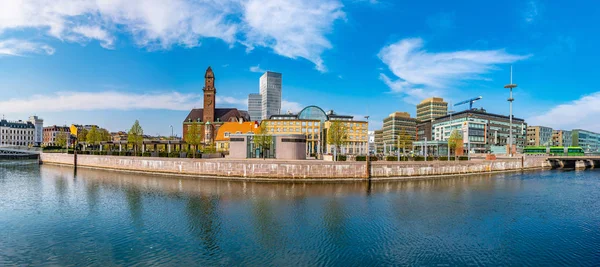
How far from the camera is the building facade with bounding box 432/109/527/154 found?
159250 mm

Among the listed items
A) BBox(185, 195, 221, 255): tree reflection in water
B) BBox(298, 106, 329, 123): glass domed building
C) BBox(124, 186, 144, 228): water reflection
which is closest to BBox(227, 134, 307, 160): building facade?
BBox(124, 186, 144, 228): water reflection

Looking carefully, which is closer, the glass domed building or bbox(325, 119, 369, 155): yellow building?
the glass domed building

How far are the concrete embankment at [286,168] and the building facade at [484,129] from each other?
98727 mm

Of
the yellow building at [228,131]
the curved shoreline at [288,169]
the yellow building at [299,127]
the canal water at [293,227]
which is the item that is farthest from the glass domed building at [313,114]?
the canal water at [293,227]

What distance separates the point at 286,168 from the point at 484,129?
15035 cm

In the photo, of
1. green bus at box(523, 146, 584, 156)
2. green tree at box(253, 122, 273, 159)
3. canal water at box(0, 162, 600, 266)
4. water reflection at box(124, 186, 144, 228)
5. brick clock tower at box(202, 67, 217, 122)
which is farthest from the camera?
brick clock tower at box(202, 67, 217, 122)

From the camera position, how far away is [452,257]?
2005 centimetres

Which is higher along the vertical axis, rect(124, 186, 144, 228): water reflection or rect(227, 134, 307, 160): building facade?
rect(227, 134, 307, 160): building facade

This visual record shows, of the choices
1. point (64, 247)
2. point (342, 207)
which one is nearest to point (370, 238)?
point (342, 207)

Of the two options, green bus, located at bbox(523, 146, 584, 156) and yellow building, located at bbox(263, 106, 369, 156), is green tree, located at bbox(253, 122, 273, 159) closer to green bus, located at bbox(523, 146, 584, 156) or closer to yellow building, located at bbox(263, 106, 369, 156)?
yellow building, located at bbox(263, 106, 369, 156)

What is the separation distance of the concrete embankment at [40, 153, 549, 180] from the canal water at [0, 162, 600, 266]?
29.9 ft

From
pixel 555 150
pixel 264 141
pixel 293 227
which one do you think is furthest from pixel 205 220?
pixel 555 150

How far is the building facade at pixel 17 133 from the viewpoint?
179m

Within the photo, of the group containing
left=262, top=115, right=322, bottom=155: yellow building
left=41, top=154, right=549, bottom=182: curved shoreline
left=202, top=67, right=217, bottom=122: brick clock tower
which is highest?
left=202, top=67, right=217, bottom=122: brick clock tower
